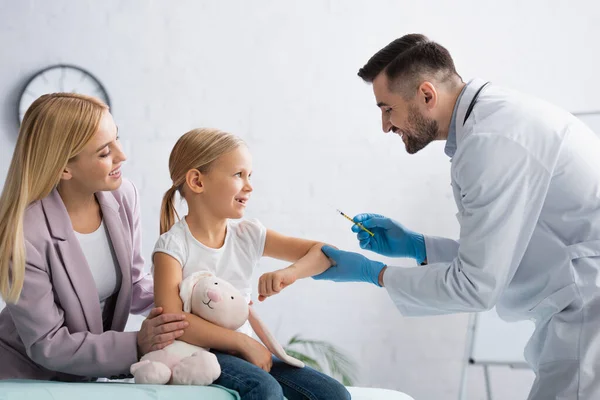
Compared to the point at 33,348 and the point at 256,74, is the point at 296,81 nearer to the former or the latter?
the point at 256,74

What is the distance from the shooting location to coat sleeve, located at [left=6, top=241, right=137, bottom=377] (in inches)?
66.6

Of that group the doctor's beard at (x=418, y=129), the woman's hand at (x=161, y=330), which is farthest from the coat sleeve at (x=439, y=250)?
the woman's hand at (x=161, y=330)

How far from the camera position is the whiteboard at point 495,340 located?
316 cm

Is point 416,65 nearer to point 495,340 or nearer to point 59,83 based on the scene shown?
point 495,340

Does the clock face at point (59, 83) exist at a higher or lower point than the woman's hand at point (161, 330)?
higher

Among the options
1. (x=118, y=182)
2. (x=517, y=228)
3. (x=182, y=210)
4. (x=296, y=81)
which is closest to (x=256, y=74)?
(x=296, y=81)

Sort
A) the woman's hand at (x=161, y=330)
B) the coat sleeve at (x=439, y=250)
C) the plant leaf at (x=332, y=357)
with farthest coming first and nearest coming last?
the plant leaf at (x=332, y=357)
the coat sleeve at (x=439, y=250)
the woman's hand at (x=161, y=330)

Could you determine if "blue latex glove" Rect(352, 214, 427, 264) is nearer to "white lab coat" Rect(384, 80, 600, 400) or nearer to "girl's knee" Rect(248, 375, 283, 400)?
"white lab coat" Rect(384, 80, 600, 400)

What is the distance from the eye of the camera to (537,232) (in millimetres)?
1822

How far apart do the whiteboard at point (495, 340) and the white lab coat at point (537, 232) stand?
4.30 ft

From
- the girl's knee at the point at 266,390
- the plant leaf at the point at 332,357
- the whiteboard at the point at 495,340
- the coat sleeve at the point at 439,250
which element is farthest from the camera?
the plant leaf at the point at 332,357

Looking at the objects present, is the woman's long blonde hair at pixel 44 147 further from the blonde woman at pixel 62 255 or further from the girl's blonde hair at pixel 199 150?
the girl's blonde hair at pixel 199 150

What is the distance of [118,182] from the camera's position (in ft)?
5.95

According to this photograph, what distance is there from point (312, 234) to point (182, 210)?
61 centimetres
